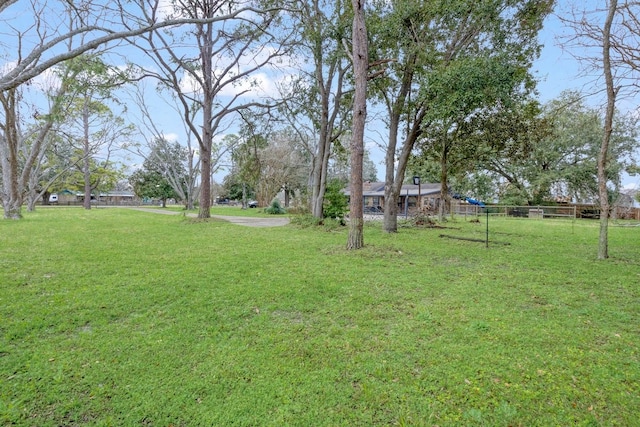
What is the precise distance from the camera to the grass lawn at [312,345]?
73.0 inches

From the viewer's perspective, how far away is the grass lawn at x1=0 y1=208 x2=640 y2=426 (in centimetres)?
185

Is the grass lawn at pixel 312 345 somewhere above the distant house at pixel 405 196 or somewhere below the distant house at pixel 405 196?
below

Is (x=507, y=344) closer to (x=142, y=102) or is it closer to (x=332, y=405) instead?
(x=332, y=405)

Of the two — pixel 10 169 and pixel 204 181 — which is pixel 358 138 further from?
pixel 10 169

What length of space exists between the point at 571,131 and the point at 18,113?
3522 centimetres

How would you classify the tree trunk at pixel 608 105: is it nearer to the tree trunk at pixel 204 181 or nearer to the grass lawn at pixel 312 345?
the grass lawn at pixel 312 345

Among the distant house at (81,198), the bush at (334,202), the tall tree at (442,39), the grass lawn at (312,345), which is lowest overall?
the grass lawn at (312,345)

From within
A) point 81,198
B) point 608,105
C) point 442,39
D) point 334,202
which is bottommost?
point 334,202

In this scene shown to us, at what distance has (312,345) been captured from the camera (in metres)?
2.60

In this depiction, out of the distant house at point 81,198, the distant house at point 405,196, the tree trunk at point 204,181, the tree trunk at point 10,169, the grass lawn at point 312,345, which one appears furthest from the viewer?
the distant house at point 81,198

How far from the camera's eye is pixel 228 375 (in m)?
2.15

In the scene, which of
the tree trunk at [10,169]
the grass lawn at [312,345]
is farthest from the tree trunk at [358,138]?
the tree trunk at [10,169]

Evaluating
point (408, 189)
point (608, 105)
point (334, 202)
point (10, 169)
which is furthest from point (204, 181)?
point (408, 189)

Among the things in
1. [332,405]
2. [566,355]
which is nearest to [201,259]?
[332,405]
